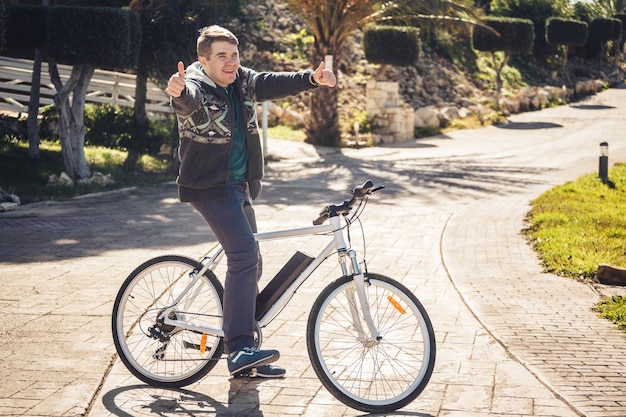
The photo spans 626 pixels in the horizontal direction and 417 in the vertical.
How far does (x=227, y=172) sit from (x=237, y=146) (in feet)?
0.58

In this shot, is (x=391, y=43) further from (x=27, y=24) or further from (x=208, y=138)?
(x=208, y=138)

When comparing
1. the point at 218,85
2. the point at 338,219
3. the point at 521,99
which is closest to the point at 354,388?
the point at 338,219

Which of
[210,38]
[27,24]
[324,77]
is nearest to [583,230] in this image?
[324,77]

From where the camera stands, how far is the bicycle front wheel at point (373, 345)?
15.1ft

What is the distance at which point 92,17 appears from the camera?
15.2m

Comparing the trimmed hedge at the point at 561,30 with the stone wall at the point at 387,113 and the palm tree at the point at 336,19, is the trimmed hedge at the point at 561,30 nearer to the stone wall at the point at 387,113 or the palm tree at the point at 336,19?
the stone wall at the point at 387,113

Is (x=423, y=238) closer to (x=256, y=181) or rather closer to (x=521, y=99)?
(x=256, y=181)

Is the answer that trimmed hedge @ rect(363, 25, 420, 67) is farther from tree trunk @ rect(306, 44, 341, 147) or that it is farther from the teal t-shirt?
the teal t-shirt

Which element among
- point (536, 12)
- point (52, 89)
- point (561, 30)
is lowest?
point (52, 89)

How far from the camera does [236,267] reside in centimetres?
475

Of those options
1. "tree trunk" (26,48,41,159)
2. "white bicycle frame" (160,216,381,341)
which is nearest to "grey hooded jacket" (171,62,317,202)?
"white bicycle frame" (160,216,381,341)

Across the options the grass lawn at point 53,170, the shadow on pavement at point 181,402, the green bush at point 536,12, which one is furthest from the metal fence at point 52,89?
the green bush at point 536,12

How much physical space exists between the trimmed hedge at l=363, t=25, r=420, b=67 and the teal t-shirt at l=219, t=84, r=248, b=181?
22.2 metres

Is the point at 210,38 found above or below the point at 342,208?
above
